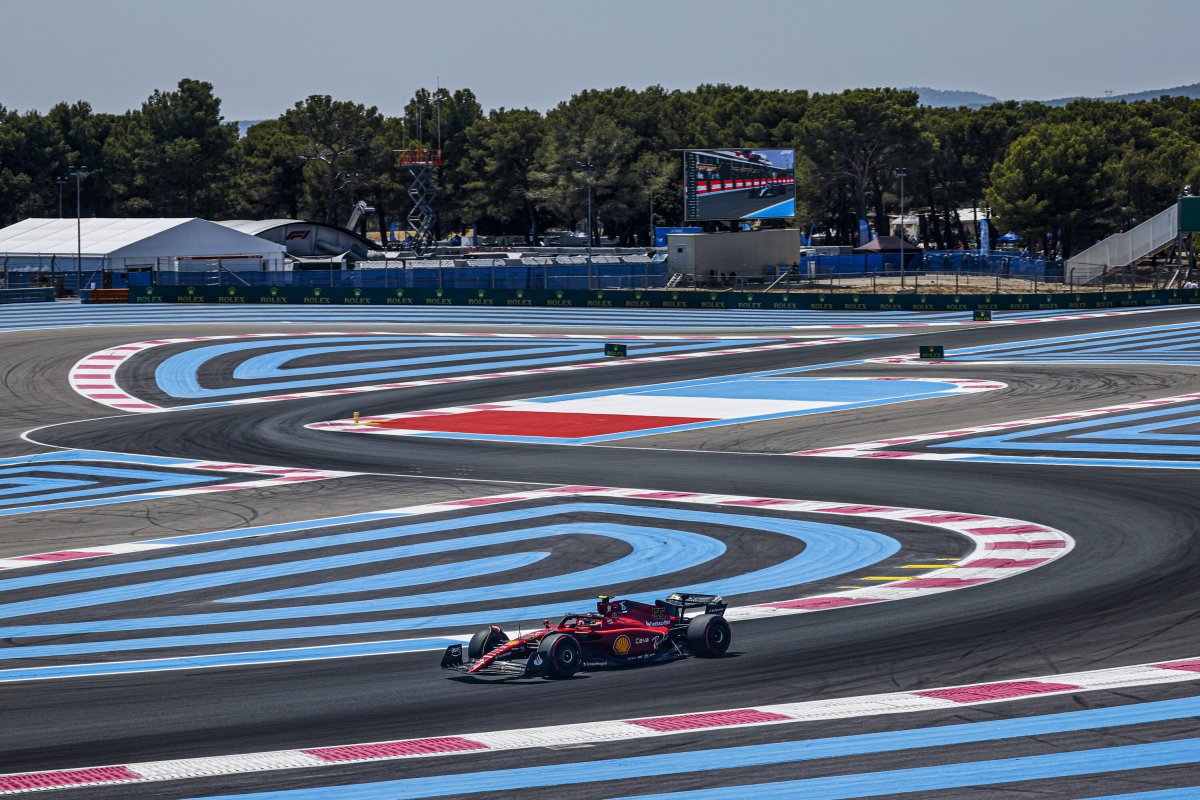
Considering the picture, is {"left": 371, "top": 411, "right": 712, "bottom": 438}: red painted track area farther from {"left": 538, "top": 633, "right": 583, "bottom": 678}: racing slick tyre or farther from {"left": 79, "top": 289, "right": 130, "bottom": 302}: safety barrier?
{"left": 79, "top": 289, "right": 130, "bottom": 302}: safety barrier

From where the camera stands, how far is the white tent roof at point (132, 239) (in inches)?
3140

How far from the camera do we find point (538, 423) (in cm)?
3119

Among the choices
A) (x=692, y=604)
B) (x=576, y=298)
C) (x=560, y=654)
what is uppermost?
(x=576, y=298)

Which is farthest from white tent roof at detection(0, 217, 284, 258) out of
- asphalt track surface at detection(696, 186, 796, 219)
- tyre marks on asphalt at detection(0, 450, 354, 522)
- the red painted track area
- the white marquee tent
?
tyre marks on asphalt at detection(0, 450, 354, 522)

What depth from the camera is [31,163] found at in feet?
379

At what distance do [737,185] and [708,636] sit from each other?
68.5m

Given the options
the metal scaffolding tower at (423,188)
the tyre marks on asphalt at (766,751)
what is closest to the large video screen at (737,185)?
the metal scaffolding tower at (423,188)

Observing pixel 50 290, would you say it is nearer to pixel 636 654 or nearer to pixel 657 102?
pixel 636 654

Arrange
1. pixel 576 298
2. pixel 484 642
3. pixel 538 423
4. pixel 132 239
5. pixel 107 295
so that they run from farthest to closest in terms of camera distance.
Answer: pixel 132 239 → pixel 576 298 → pixel 107 295 → pixel 538 423 → pixel 484 642

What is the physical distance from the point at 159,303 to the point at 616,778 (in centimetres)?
5942

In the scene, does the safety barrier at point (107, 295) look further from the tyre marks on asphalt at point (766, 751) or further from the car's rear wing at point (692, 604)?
the tyre marks on asphalt at point (766, 751)

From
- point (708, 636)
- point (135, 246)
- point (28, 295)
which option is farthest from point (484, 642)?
point (135, 246)

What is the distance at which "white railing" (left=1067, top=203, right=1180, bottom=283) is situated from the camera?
76.7 m

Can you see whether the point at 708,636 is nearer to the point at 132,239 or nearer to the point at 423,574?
the point at 423,574
